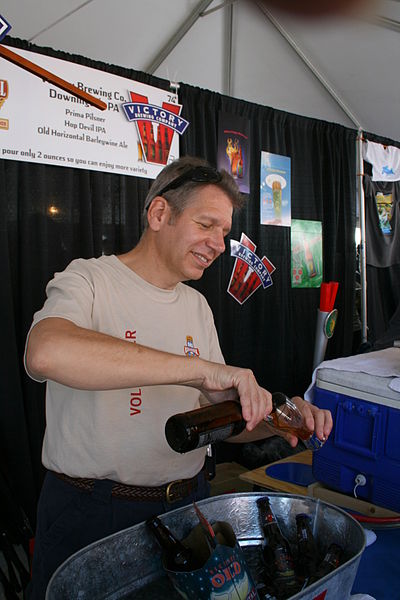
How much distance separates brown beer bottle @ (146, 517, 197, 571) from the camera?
0.77 meters

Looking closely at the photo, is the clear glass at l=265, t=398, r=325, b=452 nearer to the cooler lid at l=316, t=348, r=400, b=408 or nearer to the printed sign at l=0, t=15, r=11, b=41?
the cooler lid at l=316, t=348, r=400, b=408

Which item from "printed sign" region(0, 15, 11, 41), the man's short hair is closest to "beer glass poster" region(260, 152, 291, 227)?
"printed sign" region(0, 15, 11, 41)

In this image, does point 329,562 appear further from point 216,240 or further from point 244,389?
point 216,240

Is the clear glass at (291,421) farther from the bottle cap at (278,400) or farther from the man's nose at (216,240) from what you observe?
the man's nose at (216,240)

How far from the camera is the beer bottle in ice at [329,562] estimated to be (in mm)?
775

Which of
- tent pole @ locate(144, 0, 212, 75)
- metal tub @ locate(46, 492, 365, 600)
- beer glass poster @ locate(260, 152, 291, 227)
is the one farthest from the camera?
beer glass poster @ locate(260, 152, 291, 227)

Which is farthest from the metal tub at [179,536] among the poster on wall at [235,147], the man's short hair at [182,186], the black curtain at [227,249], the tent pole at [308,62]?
the tent pole at [308,62]

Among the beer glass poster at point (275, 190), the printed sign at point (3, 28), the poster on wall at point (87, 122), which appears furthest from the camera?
the beer glass poster at point (275, 190)

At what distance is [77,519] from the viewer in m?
1.10

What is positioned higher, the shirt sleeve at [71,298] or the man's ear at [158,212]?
the man's ear at [158,212]

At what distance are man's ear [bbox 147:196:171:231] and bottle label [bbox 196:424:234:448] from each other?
61cm

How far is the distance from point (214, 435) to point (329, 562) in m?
0.26

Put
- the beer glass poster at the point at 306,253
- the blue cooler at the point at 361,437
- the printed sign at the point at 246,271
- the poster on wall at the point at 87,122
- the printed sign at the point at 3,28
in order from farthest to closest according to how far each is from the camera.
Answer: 1. the beer glass poster at the point at 306,253
2. the printed sign at the point at 246,271
3. the poster on wall at the point at 87,122
4. the printed sign at the point at 3,28
5. the blue cooler at the point at 361,437

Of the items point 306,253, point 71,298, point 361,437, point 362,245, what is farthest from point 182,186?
point 362,245
